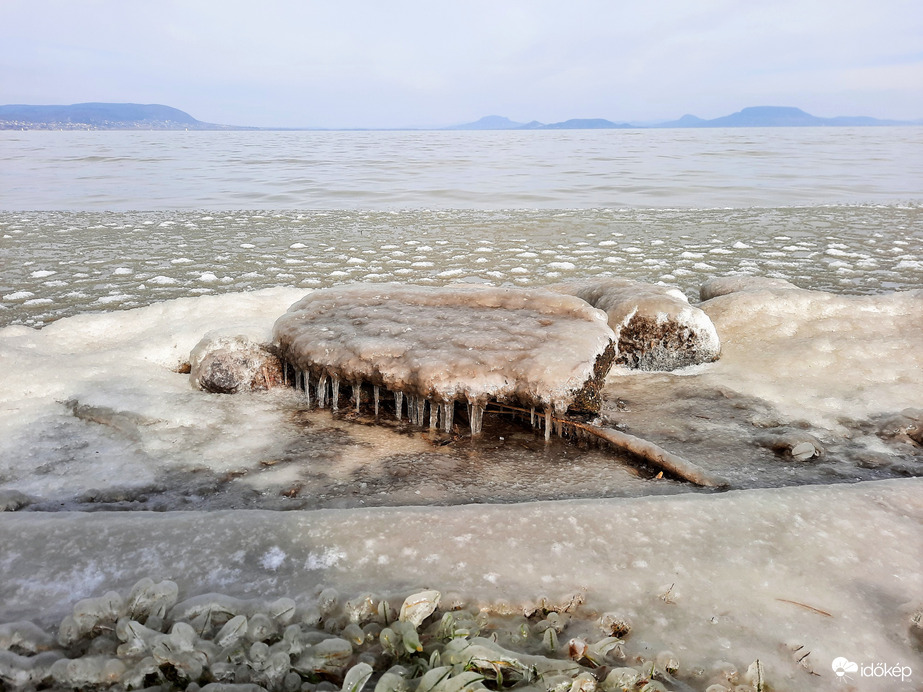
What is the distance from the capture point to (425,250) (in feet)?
28.1

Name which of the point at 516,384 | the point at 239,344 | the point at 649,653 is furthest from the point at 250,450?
the point at 649,653

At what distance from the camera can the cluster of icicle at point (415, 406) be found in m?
3.19

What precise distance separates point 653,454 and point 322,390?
Answer: 5.95 feet

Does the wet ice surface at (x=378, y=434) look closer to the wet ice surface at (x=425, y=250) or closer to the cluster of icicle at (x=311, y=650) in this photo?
the cluster of icicle at (x=311, y=650)

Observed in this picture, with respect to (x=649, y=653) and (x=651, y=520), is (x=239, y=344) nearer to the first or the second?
(x=651, y=520)

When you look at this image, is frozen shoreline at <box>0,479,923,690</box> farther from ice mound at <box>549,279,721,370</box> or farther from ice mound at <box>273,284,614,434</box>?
ice mound at <box>549,279,721,370</box>

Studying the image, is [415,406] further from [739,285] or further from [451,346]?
[739,285]

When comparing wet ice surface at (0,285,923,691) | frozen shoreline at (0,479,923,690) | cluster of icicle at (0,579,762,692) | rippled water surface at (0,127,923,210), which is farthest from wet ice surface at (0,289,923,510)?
rippled water surface at (0,127,923,210)

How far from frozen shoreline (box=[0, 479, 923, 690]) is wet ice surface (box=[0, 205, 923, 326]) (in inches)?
163

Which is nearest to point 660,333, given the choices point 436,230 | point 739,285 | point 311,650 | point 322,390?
point 739,285

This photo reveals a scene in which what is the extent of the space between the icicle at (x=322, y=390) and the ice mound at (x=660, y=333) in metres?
1.96

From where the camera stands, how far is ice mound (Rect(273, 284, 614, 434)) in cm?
309

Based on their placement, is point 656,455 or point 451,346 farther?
point 451,346

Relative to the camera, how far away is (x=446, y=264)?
305 inches
